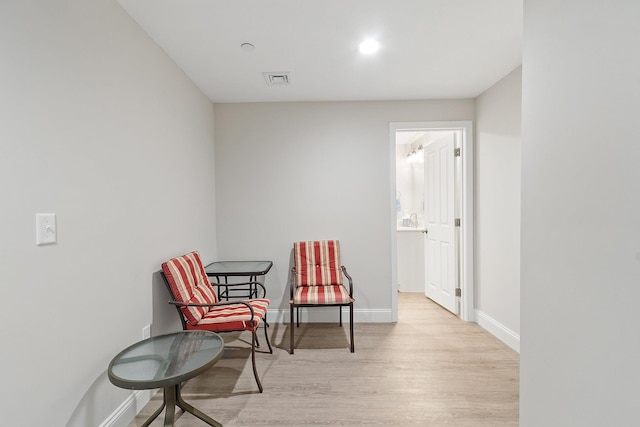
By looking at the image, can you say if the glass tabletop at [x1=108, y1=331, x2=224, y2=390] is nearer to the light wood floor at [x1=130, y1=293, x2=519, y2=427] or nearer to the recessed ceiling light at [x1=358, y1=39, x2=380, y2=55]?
the light wood floor at [x1=130, y1=293, x2=519, y2=427]

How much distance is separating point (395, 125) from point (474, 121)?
0.88 meters

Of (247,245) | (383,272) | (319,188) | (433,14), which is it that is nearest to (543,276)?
(433,14)

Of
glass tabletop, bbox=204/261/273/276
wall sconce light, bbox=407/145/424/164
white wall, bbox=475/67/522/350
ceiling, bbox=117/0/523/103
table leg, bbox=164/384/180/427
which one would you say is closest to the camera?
table leg, bbox=164/384/180/427

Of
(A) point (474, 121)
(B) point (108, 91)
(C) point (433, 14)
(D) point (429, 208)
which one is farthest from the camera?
(D) point (429, 208)

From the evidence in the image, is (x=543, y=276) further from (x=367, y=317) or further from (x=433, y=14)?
(x=367, y=317)

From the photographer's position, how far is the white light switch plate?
1.17 metres

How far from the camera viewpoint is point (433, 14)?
181 cm

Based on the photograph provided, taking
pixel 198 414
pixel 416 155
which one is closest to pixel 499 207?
pixel 416 155

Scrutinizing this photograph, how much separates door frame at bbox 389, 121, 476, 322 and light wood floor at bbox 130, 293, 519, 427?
1.12 ft

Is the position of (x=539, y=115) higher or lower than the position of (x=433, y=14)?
lower

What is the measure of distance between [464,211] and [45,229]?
11.2 feet

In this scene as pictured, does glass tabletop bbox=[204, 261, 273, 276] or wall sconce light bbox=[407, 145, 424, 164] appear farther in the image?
wall sconce light bbox=[407, 145, 424, 164]

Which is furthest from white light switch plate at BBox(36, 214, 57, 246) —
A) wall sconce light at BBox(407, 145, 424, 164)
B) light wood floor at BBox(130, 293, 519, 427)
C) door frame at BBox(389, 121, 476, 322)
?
wall sconce light at BBox(407, 145, 424, 164)

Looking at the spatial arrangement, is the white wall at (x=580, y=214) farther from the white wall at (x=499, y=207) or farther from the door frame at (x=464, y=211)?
the door frame at (x=464, y=211)
